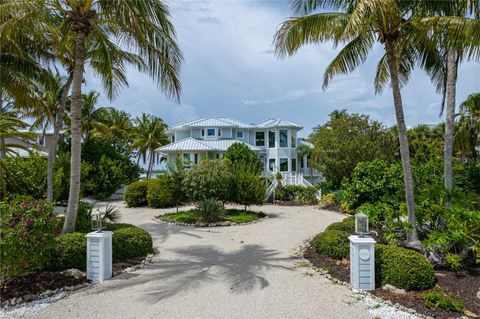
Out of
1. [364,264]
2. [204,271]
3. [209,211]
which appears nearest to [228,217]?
[209,211]

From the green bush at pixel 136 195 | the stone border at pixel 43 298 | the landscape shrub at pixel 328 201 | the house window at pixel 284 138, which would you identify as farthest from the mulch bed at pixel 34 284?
the house window at pixel 284 138

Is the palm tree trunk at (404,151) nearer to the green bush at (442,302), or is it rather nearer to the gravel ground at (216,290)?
the green bush at (442,302)

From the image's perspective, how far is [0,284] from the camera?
586 centimetres

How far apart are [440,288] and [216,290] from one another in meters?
4.18

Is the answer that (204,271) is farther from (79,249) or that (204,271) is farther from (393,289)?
(393,289)

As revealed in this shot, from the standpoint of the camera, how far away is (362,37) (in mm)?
8867

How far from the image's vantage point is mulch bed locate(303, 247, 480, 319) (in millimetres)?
5113

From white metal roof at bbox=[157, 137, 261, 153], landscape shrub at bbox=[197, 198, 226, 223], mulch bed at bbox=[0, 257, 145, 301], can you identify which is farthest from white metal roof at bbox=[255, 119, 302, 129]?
mulch bed at bbox=[0, 257, 145, 301]

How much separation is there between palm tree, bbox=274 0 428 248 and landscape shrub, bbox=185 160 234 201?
7.00 metres

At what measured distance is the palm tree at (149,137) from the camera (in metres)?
35.4

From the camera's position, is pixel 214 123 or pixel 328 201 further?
pixel 214 123

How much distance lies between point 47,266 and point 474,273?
906cm

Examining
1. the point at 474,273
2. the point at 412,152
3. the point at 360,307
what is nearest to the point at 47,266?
the point at 360,307

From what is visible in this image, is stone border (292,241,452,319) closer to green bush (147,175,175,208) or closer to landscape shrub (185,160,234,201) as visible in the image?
landscape shrub (185,160,234,201)
